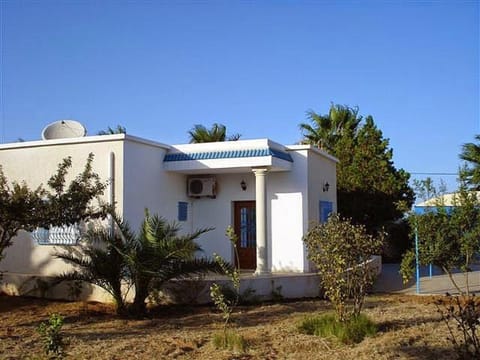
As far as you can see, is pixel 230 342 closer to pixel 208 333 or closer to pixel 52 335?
pixel 208 333

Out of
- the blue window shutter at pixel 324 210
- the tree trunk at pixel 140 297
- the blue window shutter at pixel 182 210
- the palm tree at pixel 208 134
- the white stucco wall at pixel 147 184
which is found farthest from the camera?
the palm tree at pixel 208 134

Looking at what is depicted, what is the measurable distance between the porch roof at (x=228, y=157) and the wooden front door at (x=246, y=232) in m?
1.36

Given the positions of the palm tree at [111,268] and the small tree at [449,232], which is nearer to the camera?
the small tree at [449,232]

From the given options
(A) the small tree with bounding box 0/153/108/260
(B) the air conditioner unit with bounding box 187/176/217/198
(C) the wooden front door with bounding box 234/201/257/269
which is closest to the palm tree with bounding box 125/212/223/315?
(A) the small tree with bounding box 0/153/108/260

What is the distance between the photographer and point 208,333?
892cm

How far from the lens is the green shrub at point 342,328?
7913mm

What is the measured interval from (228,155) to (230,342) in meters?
7.01

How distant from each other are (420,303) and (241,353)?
19.1 ft

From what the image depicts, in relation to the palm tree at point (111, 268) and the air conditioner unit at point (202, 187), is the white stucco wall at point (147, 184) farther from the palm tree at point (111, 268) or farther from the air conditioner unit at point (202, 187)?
the palm tree at point (111, 268)

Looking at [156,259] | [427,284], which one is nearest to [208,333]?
[156,259]

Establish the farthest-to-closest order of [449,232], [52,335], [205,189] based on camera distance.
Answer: [205,189], [449,232], [52,335]

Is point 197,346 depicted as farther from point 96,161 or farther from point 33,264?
point 33,264

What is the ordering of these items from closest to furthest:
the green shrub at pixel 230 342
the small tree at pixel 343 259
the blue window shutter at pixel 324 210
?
the green shrub at pixel 230 342, the small tree at pixel 343 259, the blue window shutter at pixel 324 210

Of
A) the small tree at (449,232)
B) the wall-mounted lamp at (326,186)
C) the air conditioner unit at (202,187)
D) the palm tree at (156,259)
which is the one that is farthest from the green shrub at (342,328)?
the wall-mounted lamp at (326,186)
